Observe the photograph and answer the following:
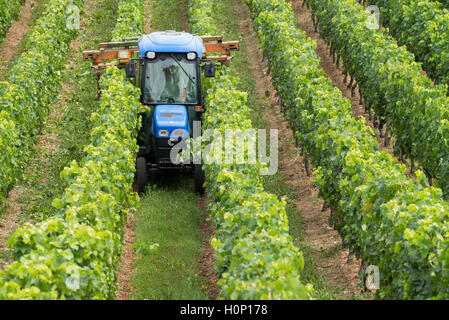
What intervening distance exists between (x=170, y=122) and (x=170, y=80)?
926 millimetres

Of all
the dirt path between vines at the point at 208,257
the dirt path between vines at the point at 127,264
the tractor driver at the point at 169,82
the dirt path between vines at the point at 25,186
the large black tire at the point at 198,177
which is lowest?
the dirt path between vines at the point at 127,264

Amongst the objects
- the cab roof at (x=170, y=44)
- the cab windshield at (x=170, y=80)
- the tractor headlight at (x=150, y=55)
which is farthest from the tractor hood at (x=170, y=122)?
the cab roof at (x=170, y=44)

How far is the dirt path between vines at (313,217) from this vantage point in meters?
11.7

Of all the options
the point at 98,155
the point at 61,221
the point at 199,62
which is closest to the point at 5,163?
the point at 98,155

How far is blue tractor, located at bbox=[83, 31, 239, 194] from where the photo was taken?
13.9 meters

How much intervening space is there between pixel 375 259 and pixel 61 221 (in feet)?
14.1

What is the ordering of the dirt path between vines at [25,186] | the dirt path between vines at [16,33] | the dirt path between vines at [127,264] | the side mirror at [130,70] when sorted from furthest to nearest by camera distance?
the dirt path between vines at [16,33], the side mirror at [130,70], the dirt path between vines at [25,186], the dirt path between vines at [127,264]

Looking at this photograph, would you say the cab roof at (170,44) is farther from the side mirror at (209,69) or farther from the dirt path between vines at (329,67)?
the dirt path between vines at (329,67)

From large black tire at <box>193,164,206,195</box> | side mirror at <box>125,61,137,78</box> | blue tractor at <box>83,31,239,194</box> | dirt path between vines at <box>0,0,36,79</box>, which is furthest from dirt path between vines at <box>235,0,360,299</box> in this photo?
dirt path between vines at <box>0,0,36,79</box>

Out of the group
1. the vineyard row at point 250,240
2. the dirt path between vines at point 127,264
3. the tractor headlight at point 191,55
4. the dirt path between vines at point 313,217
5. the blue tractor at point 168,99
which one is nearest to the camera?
the vineyard row at point 250,240

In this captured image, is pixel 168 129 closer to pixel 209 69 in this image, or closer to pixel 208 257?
pixel 209 69

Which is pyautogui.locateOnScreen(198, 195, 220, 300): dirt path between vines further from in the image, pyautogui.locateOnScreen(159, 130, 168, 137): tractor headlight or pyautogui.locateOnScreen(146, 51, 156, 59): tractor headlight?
pyautogui.locateOnScreen(146, 51, 156, 59): tractor headlight

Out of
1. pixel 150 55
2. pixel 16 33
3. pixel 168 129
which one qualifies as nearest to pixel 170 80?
pixel 150 55
